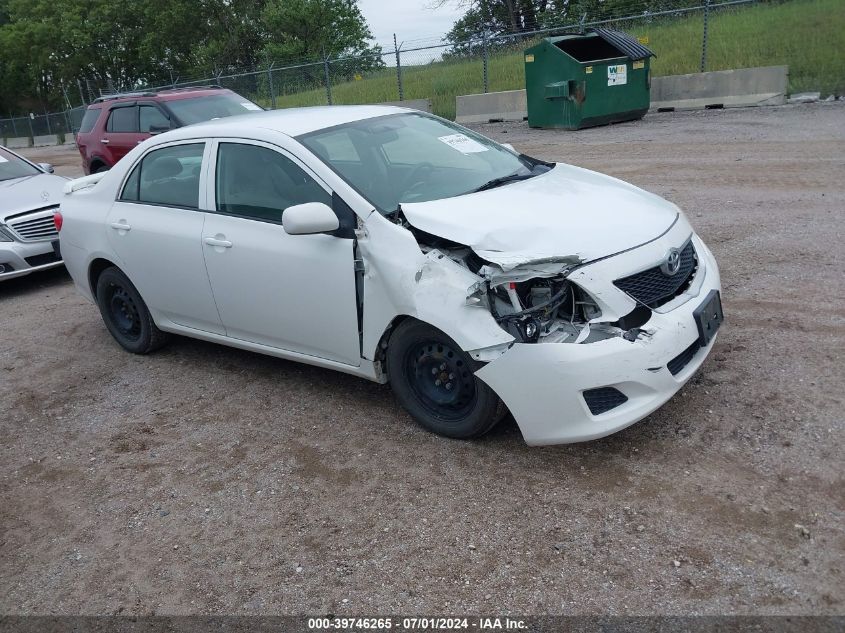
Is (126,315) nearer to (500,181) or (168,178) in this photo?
(168,178)

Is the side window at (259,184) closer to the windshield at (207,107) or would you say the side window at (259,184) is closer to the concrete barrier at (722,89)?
the windshield at (207,107)

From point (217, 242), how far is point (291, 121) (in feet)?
2.99

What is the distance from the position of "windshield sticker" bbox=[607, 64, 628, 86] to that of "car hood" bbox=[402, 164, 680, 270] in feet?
38.1

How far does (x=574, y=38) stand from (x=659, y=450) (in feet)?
44.2

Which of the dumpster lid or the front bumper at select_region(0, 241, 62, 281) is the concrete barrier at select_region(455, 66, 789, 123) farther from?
the front bumper at select_region(0, 241, 62, 281)

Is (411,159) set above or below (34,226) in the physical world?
above

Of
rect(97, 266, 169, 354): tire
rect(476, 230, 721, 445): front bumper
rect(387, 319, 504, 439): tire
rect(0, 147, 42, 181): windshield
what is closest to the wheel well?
rect(97, 266, 169, 354): tire

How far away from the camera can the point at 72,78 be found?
53.1 m

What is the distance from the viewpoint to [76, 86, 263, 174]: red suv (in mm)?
11266

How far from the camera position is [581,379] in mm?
3469

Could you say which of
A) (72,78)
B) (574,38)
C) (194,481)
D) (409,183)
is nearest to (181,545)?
(194,481)

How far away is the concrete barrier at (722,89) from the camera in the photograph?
1529 cm

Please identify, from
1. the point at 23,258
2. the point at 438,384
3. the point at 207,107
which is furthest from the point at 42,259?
the point at 438,384

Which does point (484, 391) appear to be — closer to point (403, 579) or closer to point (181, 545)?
point (403, 579)
